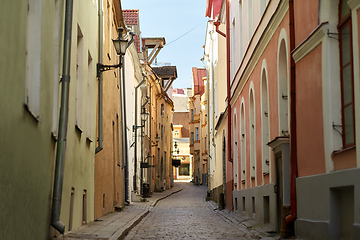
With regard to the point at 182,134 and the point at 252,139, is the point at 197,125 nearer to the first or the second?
the point at 182,134

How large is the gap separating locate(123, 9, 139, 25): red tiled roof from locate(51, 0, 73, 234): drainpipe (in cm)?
2587

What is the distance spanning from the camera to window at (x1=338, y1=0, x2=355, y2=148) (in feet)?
23.0

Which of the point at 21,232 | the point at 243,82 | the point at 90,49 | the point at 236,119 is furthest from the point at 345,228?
the point at 236,119

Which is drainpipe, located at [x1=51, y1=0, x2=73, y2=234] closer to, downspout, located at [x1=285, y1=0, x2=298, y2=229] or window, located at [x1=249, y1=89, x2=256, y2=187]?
downspout, located at [x1=285, y1=0, x2=298, y2=229]

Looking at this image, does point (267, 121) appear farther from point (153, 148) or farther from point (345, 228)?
point (153, 148)

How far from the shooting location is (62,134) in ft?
28.2

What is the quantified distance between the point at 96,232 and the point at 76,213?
2.95 ft

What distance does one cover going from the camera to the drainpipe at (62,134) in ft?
26.9

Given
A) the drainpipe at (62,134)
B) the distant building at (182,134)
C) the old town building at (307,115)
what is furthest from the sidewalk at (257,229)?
the distant building at (182,134)

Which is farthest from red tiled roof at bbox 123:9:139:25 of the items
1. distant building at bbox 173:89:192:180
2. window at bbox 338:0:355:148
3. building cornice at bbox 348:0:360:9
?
distant building at bbox 173:89:192:180

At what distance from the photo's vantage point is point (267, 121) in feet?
44.3

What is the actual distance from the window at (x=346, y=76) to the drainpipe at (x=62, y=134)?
449cm

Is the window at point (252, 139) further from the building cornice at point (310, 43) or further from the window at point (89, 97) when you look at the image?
the building cornice at point (310, 43)

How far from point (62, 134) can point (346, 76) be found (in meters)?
4.64
